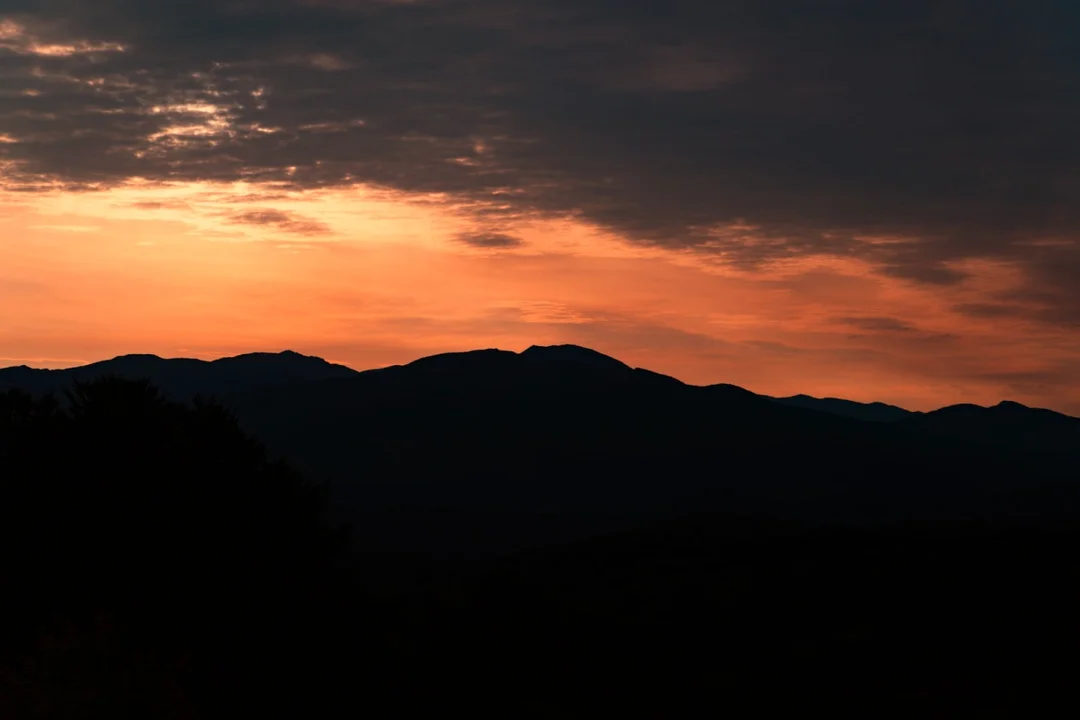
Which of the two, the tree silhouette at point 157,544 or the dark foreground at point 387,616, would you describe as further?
the tree silhouette at point 157,544

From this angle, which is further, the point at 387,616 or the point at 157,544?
the point at 157,544

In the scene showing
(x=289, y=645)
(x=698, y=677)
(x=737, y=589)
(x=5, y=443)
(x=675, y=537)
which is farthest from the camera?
(x=675, y=537)

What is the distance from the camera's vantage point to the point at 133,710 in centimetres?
3262

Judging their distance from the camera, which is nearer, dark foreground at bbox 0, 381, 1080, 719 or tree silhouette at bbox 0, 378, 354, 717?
dark foreground at bbox 0, 381, 1080, 719

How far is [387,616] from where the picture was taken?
158ft

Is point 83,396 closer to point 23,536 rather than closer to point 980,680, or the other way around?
point 23,536

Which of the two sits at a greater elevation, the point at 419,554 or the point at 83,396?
the point at 83,396

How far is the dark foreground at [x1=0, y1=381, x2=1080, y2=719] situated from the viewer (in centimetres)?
3281

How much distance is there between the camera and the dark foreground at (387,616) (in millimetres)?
32812

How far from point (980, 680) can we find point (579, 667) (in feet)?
39.9

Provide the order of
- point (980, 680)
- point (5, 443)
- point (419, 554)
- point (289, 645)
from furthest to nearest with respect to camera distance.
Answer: point (419, 554), point (5, 443), point (289, 645), point (980, 680)

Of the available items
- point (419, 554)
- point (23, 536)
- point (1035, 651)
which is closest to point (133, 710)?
point (23, 536)

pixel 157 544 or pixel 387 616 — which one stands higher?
pixel 157 544

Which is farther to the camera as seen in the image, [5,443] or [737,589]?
[5,443]
